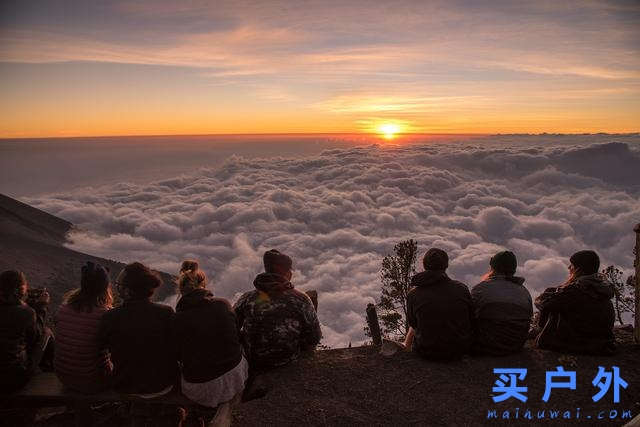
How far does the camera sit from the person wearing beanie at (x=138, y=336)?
15.3ft

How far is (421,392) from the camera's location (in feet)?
19.0

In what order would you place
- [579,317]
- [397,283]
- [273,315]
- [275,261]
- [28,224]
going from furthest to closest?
[28,224] → [397,283] → [579,317] → [273,315] → [275,261]

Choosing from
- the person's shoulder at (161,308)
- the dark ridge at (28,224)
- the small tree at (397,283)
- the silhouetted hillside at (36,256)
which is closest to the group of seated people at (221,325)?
the person's shoulder at (161,308)

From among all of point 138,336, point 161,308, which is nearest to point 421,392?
point 161,308

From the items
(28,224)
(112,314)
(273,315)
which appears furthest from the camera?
(28,224)

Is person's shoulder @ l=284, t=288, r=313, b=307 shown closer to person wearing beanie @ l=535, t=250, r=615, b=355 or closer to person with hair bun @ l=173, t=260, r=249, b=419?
person with hair bun @ l=173, t=260, r=249, b=419

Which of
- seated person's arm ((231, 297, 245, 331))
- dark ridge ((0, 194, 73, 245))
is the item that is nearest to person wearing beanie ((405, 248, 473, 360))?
seated person's arm ((231, 297, 245, 331))

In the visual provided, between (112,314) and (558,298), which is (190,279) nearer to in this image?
(112,314)

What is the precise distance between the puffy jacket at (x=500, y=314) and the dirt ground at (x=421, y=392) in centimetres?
23

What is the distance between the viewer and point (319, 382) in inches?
243

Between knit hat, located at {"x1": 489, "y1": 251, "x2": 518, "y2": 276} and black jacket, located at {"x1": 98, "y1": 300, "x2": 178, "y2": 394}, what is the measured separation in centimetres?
462

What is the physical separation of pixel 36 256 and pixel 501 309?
64633 mm

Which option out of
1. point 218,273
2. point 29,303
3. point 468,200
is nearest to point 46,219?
point 218,273

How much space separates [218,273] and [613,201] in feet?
531
